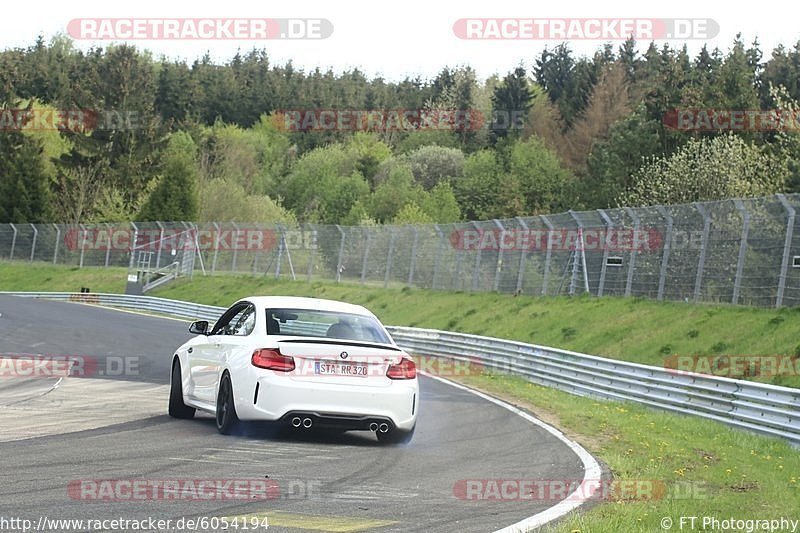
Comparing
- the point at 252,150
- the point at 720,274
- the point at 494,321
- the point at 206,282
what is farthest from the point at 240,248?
the point at 252,150

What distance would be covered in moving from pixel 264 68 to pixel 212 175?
190ft

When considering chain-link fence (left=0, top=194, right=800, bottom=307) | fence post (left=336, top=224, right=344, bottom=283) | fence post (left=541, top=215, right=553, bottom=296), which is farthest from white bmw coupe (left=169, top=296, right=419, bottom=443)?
fence post (left=336, top=224, right=344, bottom=283)

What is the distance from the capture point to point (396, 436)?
1186 centimetres

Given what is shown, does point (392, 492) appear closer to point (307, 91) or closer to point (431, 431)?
point (431, 431)

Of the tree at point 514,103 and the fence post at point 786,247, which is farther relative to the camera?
the tree at point 514,103

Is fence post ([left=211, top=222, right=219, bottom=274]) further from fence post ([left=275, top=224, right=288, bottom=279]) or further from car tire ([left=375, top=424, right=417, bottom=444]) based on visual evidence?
car tire ([left=375, top=424, right=417, bottom=444])

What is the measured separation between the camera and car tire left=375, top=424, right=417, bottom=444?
38.5ft

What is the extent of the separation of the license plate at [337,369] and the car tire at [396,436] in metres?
0.71

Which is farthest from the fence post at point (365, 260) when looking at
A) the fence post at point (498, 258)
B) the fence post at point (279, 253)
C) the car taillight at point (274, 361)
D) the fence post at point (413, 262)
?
the car taillight at point (274, 361)

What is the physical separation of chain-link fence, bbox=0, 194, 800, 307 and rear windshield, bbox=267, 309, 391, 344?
1303 centimetres

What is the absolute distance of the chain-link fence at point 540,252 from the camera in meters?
24.2
